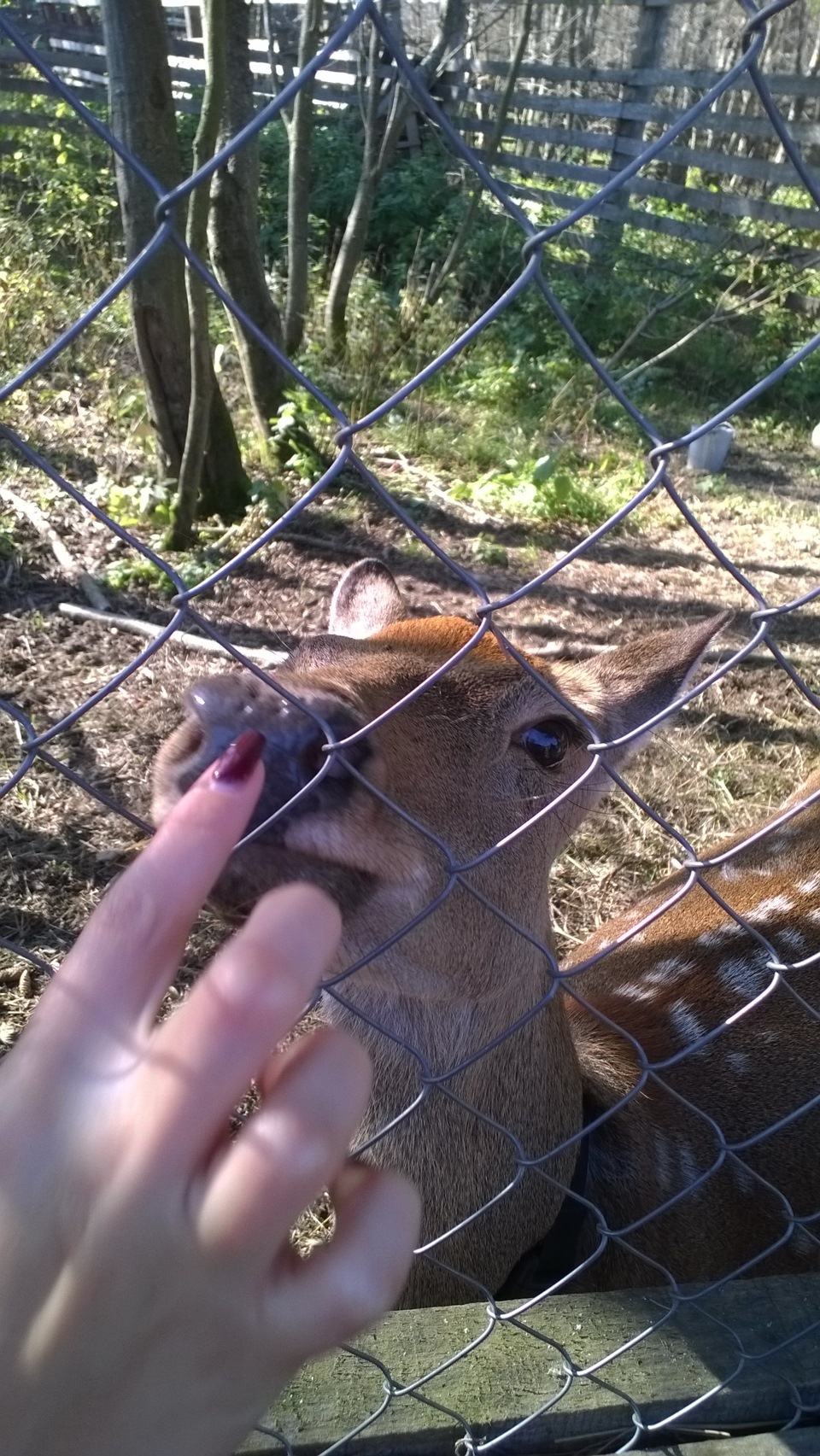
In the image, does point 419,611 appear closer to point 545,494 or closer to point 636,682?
point 545,494

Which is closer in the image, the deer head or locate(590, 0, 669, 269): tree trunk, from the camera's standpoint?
the deer head

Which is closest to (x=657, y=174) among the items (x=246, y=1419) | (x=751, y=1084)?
(x=751, y=1084)

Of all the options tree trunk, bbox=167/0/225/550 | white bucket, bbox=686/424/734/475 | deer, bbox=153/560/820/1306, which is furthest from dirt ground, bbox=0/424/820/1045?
deer, bbox=153/560/820/1306

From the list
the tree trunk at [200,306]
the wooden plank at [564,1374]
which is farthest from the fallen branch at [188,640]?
the wooden plank at [564,1374]

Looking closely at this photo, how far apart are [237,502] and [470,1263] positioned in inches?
158

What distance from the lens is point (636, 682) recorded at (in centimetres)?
230

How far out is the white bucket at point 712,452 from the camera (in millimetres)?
7094

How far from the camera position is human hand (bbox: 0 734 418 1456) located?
0.55 metres

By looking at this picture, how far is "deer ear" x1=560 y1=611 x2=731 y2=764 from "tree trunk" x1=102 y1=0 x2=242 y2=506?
285 cm

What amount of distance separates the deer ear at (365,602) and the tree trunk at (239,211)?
273 centimetres

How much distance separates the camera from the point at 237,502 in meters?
5.23

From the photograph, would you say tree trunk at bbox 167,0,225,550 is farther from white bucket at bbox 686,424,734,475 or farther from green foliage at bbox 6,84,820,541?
white bucket at bbox 686,424,734,475

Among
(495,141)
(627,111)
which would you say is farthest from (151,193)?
(627,111)

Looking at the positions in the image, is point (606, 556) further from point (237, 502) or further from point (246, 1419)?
point (246, 1419)
